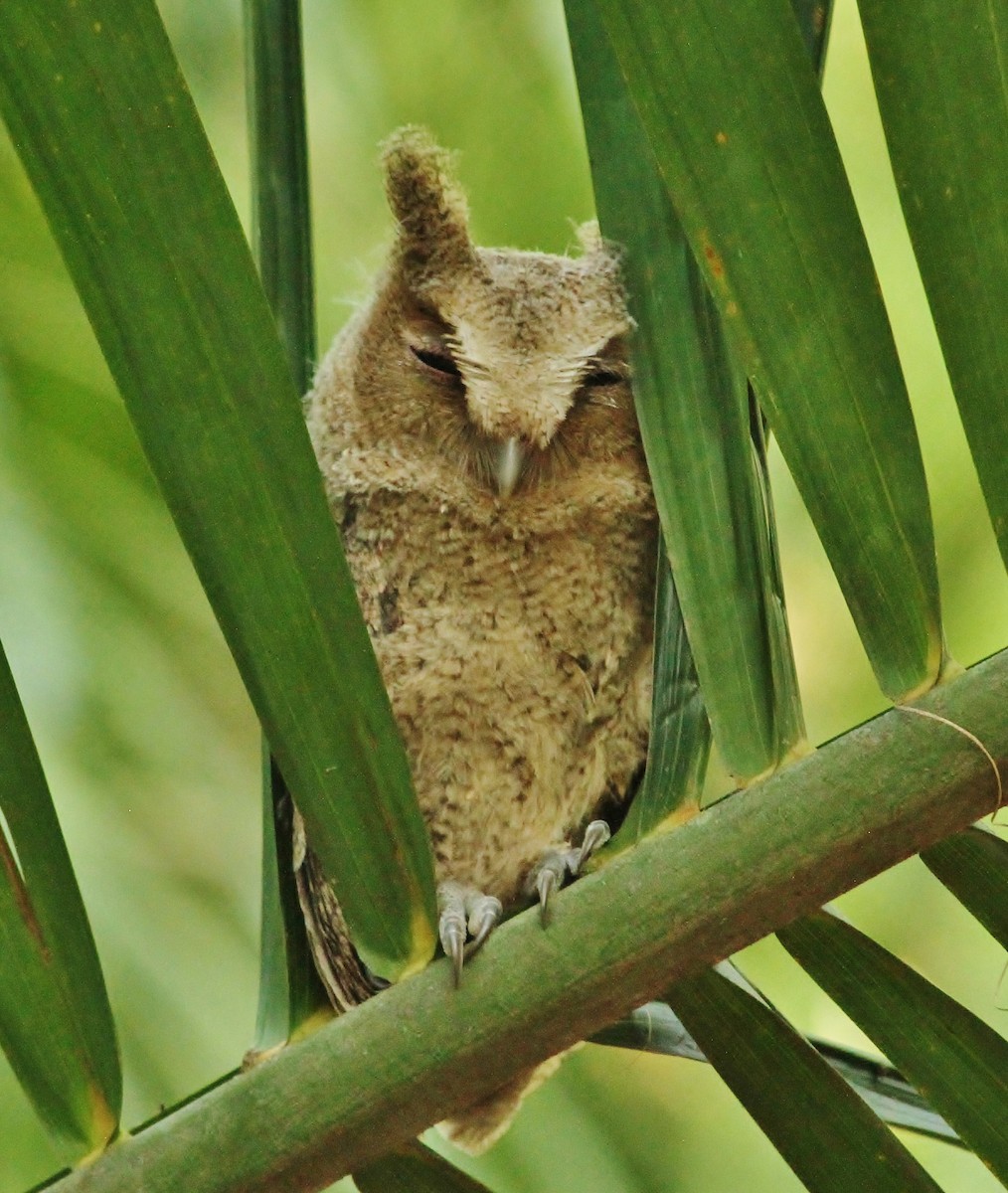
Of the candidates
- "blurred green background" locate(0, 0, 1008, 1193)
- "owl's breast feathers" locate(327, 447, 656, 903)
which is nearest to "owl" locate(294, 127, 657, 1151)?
"owl's breast feathers" locate(327, 447, 656, 903)

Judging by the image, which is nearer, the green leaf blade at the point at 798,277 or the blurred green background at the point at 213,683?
the green leaf blade at the point at 798,277

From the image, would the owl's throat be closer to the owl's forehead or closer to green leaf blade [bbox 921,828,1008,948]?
the owl's forehead

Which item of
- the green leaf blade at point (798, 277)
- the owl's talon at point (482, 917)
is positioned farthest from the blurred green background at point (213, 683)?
the green leaf blade at point (798, 277)

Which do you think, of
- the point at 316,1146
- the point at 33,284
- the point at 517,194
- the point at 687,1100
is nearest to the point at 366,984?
the point at 687,1100

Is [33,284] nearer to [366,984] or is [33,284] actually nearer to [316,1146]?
[366,984]

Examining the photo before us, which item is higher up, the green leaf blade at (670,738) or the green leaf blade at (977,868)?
the green leaf blade at (670,738)

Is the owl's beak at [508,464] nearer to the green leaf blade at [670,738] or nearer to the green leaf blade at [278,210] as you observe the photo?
the green leaf blade at [278,210]

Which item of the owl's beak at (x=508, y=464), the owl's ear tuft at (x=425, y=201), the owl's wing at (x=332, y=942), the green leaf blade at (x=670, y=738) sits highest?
the owl's ear tuft at (x=425, y=201)
